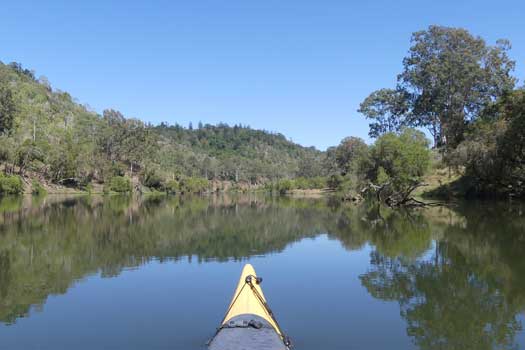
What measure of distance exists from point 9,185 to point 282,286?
81.7 metres

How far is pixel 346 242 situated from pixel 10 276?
711 inches

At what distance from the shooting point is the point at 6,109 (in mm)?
108125

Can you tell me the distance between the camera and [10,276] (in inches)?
701

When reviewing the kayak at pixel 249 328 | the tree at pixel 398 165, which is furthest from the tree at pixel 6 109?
the kayak at pixel 249 328

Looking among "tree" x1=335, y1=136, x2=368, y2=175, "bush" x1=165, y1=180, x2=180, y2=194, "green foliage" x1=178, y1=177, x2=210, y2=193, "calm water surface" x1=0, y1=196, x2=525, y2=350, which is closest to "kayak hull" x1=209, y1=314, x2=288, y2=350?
"calm water surface" x1=0, y1=196, x2=525, y2=350

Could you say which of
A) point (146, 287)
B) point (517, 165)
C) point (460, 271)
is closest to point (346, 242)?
point (460, 271)

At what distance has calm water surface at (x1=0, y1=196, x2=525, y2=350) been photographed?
37.2 ft

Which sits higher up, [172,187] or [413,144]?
[413,144]

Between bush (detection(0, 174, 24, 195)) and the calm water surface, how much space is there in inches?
2289

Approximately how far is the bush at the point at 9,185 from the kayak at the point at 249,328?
8469 centimetres

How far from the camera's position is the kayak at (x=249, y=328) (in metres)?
9.01

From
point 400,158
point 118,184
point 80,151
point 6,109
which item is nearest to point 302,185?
point 118,184

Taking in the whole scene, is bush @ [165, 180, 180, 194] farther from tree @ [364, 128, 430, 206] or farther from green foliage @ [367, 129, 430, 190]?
green foliage @ [367, 129, 430, 190]

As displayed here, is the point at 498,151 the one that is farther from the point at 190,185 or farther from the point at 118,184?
the point at 190,185
